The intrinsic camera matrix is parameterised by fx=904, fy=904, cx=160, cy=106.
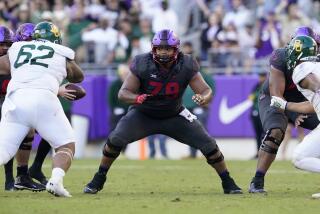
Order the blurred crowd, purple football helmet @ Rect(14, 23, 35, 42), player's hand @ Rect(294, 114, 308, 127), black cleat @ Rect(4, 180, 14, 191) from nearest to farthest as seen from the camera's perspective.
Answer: player's hand @ Rect(294, 114, 308, 127) < purple football helmet @ Rect(14, 23, 35, 42) < black cleat @ Rect(4, 180, 14, 191) < the blurred crowd

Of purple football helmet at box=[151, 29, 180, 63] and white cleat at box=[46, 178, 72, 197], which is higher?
purple football helmet at box=[151, 29, 180, 63]

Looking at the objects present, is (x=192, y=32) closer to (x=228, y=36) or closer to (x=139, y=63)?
(x=228, y=36)

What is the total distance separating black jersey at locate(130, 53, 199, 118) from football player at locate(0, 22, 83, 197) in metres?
0.69

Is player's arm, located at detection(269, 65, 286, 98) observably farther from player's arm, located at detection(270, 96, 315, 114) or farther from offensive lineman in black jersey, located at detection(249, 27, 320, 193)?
player's arm, located at detection(270, 96, 315, 114)

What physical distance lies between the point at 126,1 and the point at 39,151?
997 cm

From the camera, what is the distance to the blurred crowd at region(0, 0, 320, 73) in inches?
703

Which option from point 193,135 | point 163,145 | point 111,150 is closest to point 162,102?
point 193,135

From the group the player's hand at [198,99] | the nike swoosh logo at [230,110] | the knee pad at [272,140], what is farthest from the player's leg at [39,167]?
the nike swoosh logo at [230,110]

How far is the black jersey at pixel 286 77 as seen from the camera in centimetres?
941

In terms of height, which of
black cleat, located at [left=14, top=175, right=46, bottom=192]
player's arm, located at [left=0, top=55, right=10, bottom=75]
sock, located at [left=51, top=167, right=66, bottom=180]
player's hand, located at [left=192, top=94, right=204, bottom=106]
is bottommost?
black cleat, located at [left=14, top=175, right=46, bottom=192]

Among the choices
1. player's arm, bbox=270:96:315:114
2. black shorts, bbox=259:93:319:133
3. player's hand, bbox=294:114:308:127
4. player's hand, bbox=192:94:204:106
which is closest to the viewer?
player's arm, bbox=270:96:315:114

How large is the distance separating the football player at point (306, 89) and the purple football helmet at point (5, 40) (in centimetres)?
288

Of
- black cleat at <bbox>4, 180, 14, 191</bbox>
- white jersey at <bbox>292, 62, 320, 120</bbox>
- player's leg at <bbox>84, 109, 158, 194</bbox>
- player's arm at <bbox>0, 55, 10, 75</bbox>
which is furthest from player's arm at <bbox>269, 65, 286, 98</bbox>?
black cleat at <bbox>4, 180, 14, 191</bbox>

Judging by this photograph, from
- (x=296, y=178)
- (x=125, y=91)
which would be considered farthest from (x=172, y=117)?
(x=296, y=178)
